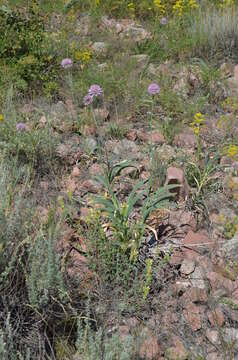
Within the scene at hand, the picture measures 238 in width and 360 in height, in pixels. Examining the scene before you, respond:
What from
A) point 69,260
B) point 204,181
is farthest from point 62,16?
point 69,260

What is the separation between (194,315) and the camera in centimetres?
209

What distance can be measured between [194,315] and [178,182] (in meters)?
0.98

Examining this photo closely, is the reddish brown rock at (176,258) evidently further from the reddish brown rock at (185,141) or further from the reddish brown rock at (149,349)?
the reddish brown rock at (185,141)

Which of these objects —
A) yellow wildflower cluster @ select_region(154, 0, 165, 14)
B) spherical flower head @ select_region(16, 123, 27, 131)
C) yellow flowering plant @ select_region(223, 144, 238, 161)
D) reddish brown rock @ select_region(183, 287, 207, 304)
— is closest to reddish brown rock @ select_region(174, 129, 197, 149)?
yellow flowering plant @ select_region(223, 144, 238, 161)

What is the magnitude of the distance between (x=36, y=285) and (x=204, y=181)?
1394 mm

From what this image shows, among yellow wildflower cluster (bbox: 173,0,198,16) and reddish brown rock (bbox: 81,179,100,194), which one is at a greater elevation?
yellow wildflower cluster (bbox: 173,0,198,16)

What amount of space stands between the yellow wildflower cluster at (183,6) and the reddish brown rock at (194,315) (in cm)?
428

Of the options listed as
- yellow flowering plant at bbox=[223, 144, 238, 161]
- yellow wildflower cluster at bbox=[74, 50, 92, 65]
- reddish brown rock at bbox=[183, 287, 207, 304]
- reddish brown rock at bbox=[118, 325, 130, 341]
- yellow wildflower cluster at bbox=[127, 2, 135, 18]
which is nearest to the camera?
reddish brown rock at bbox=[118, 325, 130, 341]

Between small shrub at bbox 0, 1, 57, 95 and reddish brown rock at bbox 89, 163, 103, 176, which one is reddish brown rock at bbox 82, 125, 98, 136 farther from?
small shrub at bbox 0, 1, 57, 95

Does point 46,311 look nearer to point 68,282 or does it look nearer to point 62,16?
point 68,282

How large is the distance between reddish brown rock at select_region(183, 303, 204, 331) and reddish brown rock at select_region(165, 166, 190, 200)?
86 centimetres

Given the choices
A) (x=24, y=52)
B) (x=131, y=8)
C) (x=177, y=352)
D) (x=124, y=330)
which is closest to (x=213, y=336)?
(x=177, y=352)

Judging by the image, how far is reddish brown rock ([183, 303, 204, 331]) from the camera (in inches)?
81.0

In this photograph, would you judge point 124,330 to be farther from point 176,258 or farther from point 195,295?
point 176,258
